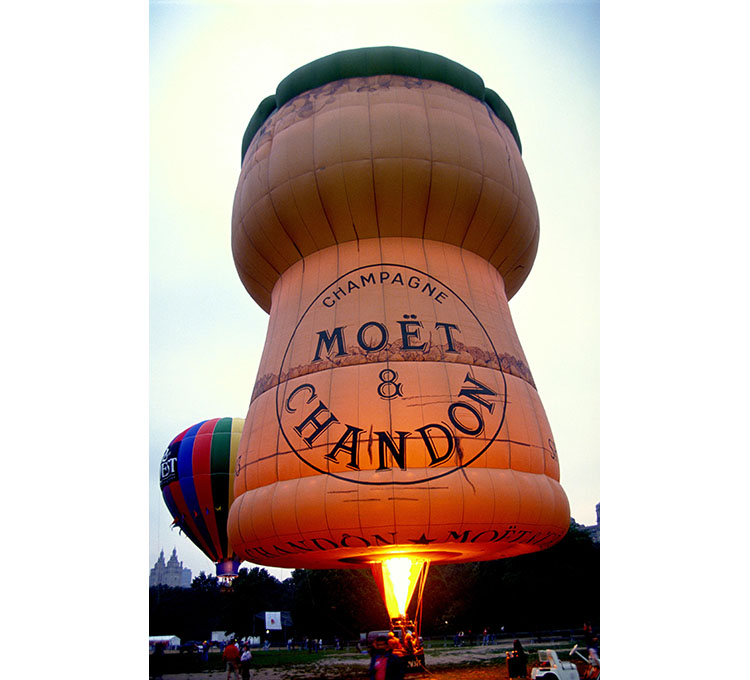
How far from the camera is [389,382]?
516cm

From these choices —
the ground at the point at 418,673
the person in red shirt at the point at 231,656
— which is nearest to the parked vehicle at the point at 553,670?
the ground at the point at 418,673

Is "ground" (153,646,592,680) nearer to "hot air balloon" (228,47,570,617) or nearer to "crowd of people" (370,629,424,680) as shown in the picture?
"crowd of people" (370,629,424,680)

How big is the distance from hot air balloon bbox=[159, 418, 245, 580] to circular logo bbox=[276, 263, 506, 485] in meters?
8.81

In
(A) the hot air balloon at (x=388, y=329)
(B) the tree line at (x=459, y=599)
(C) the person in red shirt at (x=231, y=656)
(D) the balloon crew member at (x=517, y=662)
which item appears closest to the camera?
(A) the hot air balloon at (x=388, y=329)

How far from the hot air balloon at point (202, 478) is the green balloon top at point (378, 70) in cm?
893

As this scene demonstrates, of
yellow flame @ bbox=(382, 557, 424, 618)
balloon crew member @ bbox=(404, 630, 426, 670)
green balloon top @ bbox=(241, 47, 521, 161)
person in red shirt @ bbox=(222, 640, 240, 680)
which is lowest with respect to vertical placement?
person in red shirt @ bbox=(222, 640, 240, 680)

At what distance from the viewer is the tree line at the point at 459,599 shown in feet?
56.1

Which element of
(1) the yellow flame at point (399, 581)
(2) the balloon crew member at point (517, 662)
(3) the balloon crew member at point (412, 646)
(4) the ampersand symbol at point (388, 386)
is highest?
(4) the ampersand symbol at point (388, 386)

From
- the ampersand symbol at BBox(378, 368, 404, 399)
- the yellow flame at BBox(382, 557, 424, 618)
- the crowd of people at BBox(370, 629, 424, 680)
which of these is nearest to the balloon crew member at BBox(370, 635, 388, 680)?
the crowd of people at BBox(370, 629, 424, 680)

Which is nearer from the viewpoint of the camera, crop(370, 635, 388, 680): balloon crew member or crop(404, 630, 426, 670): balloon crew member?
crop(370, 635, 388, 680): balloon crew member

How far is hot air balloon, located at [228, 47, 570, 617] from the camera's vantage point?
Result: 4.91 m

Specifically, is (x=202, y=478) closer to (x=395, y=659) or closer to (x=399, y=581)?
(x=399, y=581)

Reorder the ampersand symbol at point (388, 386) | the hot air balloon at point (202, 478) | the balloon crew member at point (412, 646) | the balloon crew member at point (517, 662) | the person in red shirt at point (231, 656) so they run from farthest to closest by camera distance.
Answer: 1. the hot air balloon at point (202, 478)
2. the person in red shirt at point (231, 656)
3. the balloon crew member at point (517, 662)
4. the balloon crew member at point (412, 646)
5. the ampersand symbol at point (388, 386)

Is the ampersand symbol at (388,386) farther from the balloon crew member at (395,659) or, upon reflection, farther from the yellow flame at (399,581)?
the balloon crew member at (395,659)
